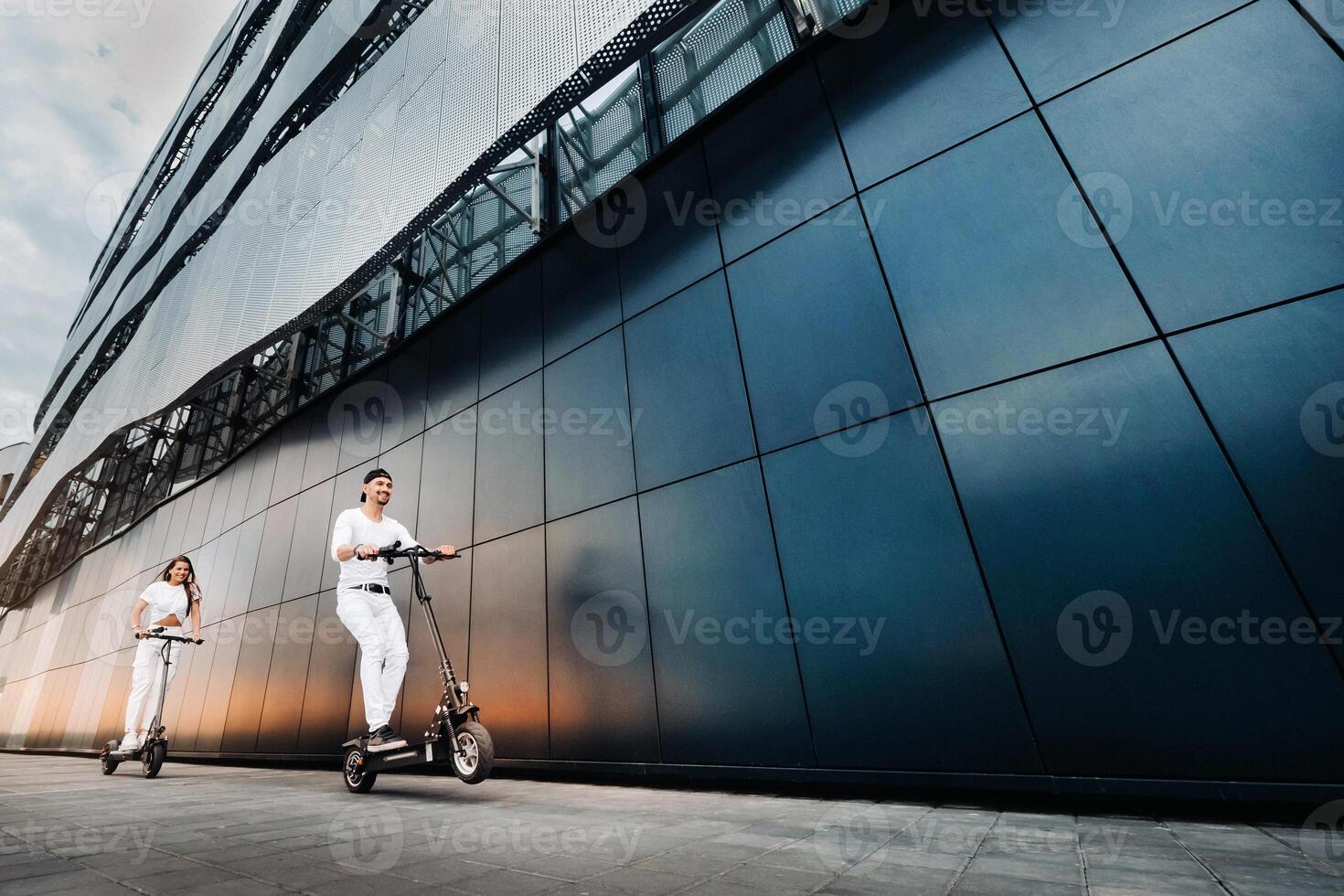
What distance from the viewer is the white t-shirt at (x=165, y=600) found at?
625cm

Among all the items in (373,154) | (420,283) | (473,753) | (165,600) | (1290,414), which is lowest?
(473,753)

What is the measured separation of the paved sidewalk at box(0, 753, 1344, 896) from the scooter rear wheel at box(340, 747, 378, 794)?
21.0 inches

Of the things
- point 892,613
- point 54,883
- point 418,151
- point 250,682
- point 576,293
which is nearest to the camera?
point 54,883

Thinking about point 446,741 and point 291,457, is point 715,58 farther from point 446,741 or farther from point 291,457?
point 291,457

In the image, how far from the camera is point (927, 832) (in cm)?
238

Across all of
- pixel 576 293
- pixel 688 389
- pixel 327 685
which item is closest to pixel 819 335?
pixel 688 389

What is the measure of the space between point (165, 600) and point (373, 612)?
4.49m

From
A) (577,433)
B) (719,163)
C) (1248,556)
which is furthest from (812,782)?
(719,163)

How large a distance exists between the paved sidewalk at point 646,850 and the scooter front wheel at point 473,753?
0.72ft

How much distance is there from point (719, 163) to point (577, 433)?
126 inches

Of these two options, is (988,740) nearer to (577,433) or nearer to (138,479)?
(577,433)

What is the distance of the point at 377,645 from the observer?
3.95 m

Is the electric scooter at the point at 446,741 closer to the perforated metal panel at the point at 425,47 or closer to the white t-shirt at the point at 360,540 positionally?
the white t-shirt at the point at 360,540

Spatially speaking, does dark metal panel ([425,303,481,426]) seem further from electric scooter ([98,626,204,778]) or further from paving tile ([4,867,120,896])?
paving tile ([4,867,120,896])
